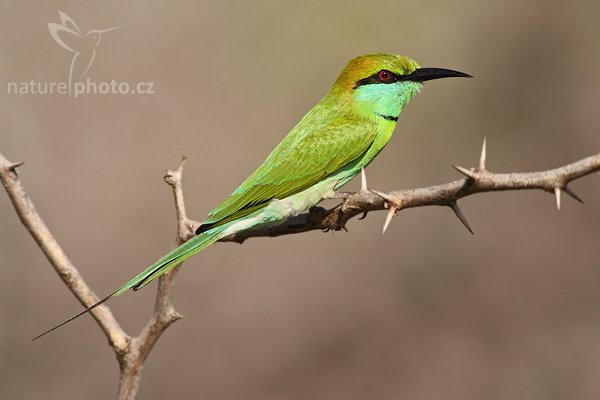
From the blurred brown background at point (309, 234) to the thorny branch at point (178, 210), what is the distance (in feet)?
6.40

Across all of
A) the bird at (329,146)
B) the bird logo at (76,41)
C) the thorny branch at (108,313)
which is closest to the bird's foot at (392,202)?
the thorny branch at (108,313)

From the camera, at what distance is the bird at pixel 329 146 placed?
2.84 metres

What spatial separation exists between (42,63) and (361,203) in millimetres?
2982

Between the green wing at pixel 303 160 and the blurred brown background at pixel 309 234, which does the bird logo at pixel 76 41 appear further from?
the green wing at pixel 303 160

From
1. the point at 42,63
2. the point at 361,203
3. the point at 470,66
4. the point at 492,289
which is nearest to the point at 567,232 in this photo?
the point at 492,289

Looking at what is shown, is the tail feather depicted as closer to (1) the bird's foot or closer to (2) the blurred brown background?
(1) the bird's foot

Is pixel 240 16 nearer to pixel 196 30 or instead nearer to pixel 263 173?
pixel 196 30

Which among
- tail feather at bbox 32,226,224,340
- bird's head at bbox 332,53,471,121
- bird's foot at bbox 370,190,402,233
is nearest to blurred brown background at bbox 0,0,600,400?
bird's head at bbox 332,53,471,121

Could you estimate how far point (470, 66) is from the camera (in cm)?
503

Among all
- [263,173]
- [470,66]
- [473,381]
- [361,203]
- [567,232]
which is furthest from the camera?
[470,66]

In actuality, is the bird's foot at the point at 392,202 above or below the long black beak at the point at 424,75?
below

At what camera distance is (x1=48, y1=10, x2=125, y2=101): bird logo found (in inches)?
185

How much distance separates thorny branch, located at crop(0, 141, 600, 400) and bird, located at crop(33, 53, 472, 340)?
0.87 feet

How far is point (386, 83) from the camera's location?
324 centimetres
